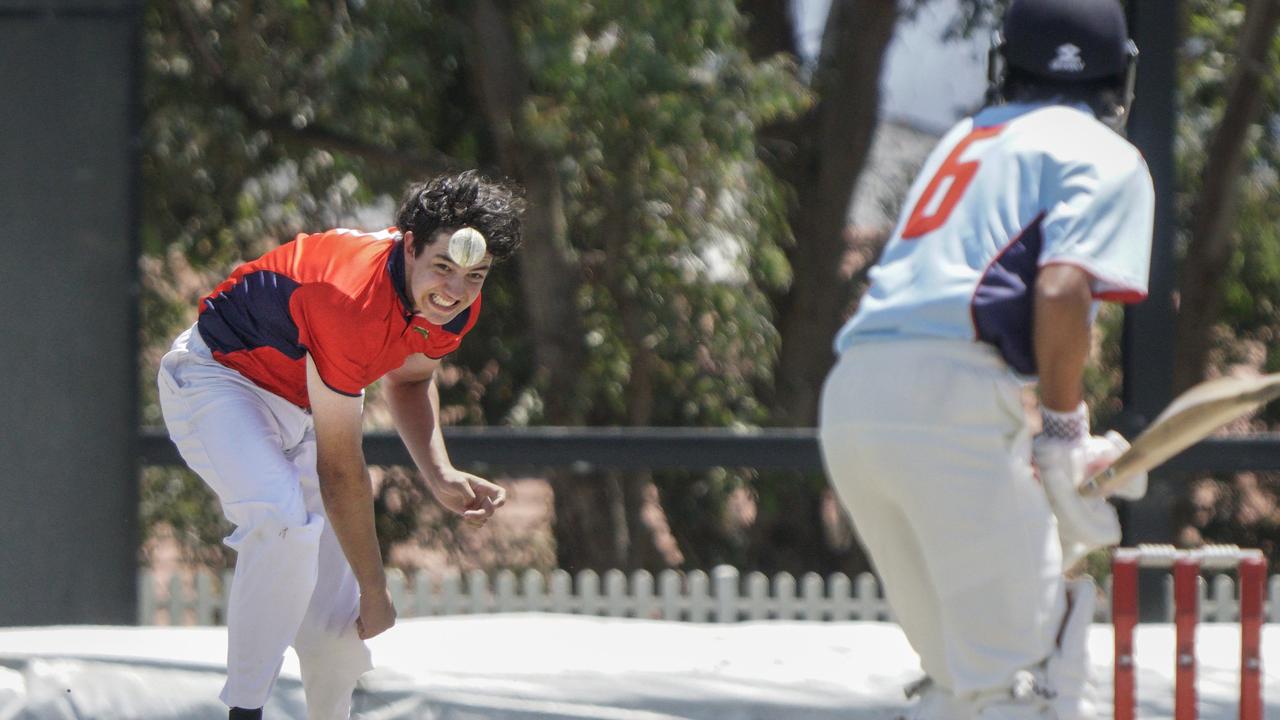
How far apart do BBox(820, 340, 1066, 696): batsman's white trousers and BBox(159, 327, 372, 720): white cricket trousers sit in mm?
1316

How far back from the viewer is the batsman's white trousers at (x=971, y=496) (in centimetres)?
273

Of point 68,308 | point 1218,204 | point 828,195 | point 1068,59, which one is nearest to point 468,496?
point 1068,59

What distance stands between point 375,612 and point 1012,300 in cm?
151

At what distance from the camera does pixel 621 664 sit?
5.12m

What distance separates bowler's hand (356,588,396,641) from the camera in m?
3.47

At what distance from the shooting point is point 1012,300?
2.74 metres

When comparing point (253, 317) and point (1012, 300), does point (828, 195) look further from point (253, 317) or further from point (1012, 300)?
point (1012, 300)

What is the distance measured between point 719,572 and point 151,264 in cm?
305

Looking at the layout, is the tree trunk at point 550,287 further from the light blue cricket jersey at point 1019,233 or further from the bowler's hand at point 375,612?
the light blue cricket jersey at point 1019,233

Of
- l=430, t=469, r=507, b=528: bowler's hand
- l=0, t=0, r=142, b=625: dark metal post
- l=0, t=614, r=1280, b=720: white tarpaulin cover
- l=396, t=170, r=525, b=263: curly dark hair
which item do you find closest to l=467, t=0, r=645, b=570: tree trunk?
l=0, t=0, r=142, b=625: dark metal post

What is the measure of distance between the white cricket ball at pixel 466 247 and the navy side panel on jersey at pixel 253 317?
0.40m

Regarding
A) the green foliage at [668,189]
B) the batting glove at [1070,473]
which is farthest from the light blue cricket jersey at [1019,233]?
the green foliage at [668,189]

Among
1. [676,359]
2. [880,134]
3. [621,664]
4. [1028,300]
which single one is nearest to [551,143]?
[676,359]

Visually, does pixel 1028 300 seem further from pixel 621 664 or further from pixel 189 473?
pixel 189 473
